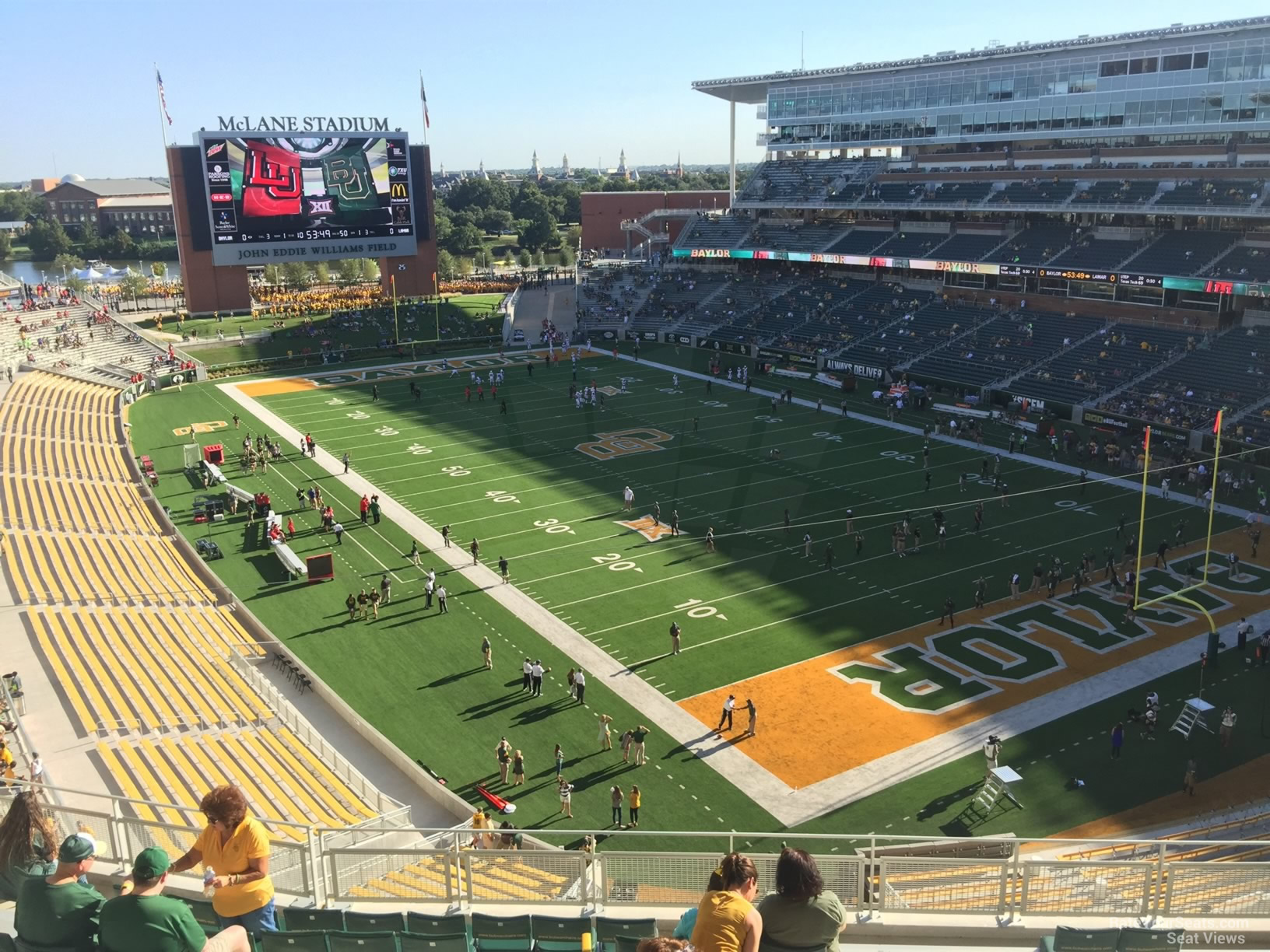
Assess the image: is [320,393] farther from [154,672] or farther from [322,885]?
[322,885]

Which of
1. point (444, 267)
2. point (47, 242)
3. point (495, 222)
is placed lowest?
point (444, 267)

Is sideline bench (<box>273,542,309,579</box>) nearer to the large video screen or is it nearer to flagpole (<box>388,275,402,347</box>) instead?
flagpole (<box>388,275,402,347</box>)

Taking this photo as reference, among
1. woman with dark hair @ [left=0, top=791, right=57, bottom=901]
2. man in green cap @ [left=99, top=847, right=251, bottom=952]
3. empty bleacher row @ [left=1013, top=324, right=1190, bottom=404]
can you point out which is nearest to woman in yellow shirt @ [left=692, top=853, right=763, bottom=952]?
man in green cap @ [left=99, top=847, right=251, bottom=952]

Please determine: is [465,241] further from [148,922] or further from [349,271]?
[148,922]

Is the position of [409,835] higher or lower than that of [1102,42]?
lower

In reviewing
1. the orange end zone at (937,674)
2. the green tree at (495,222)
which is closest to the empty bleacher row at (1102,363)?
the orange end zone at (937,674)

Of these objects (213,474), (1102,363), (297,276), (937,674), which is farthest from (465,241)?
(937,674)

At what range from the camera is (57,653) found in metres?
21.4

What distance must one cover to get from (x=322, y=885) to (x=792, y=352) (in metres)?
51.9

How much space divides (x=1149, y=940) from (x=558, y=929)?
12.9 feet

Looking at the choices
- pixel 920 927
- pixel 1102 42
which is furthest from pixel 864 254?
pixel 920 927

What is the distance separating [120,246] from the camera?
13538 cm

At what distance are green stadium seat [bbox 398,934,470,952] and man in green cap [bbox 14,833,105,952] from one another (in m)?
1.96

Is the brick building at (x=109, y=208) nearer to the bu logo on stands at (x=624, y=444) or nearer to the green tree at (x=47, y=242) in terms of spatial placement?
the green tree at (x=47, y=242)
